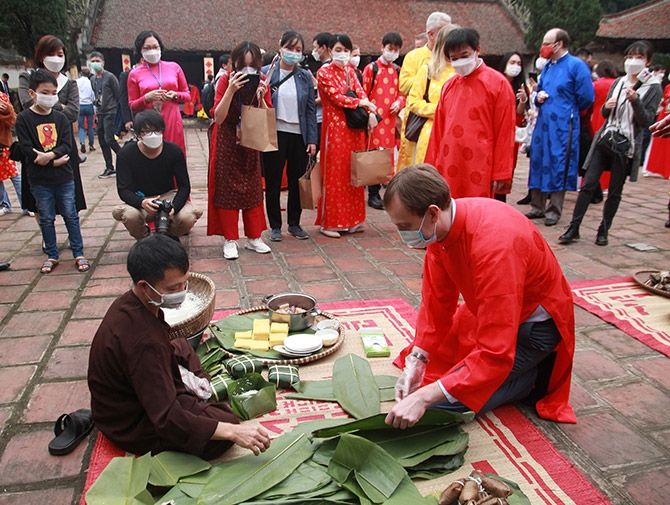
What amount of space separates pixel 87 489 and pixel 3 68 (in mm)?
14295

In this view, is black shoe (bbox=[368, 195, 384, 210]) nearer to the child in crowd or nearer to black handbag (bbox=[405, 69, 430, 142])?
black handbag (bbox=[405, 69, 430, 142])

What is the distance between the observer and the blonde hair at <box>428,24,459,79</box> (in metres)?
4.04

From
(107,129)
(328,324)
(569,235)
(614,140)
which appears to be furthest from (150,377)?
(107,129)

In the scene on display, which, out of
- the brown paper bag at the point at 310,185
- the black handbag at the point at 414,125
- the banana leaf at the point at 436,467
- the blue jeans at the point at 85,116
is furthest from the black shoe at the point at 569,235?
the blue jeans at the point at 85,116

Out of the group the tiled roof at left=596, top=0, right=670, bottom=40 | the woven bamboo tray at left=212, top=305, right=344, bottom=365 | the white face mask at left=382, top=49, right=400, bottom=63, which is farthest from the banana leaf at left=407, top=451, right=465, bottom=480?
the tiled roof at left=596, top=0, right=670, bottom=40

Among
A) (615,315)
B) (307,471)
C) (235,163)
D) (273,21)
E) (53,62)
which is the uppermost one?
(273,21)

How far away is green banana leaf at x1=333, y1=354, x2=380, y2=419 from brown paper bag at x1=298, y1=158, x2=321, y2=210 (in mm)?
2511

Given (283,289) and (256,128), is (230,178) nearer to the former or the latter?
(256,128)

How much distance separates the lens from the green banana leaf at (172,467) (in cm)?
197

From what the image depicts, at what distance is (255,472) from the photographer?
201 centimetres

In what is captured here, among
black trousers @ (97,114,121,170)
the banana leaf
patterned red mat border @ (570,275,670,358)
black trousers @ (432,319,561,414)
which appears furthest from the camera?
black trousers @ (97,114,121,170)

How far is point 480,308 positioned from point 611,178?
148 inches

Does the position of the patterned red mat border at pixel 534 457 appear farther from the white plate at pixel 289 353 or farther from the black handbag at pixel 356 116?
the black handbag at pixel 356 116

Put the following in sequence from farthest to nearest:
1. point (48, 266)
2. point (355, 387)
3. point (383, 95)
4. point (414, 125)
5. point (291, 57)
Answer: point (383, 95) < point (414, 125) < point (291, 57) < point (48, 266) < point (355, 387)
